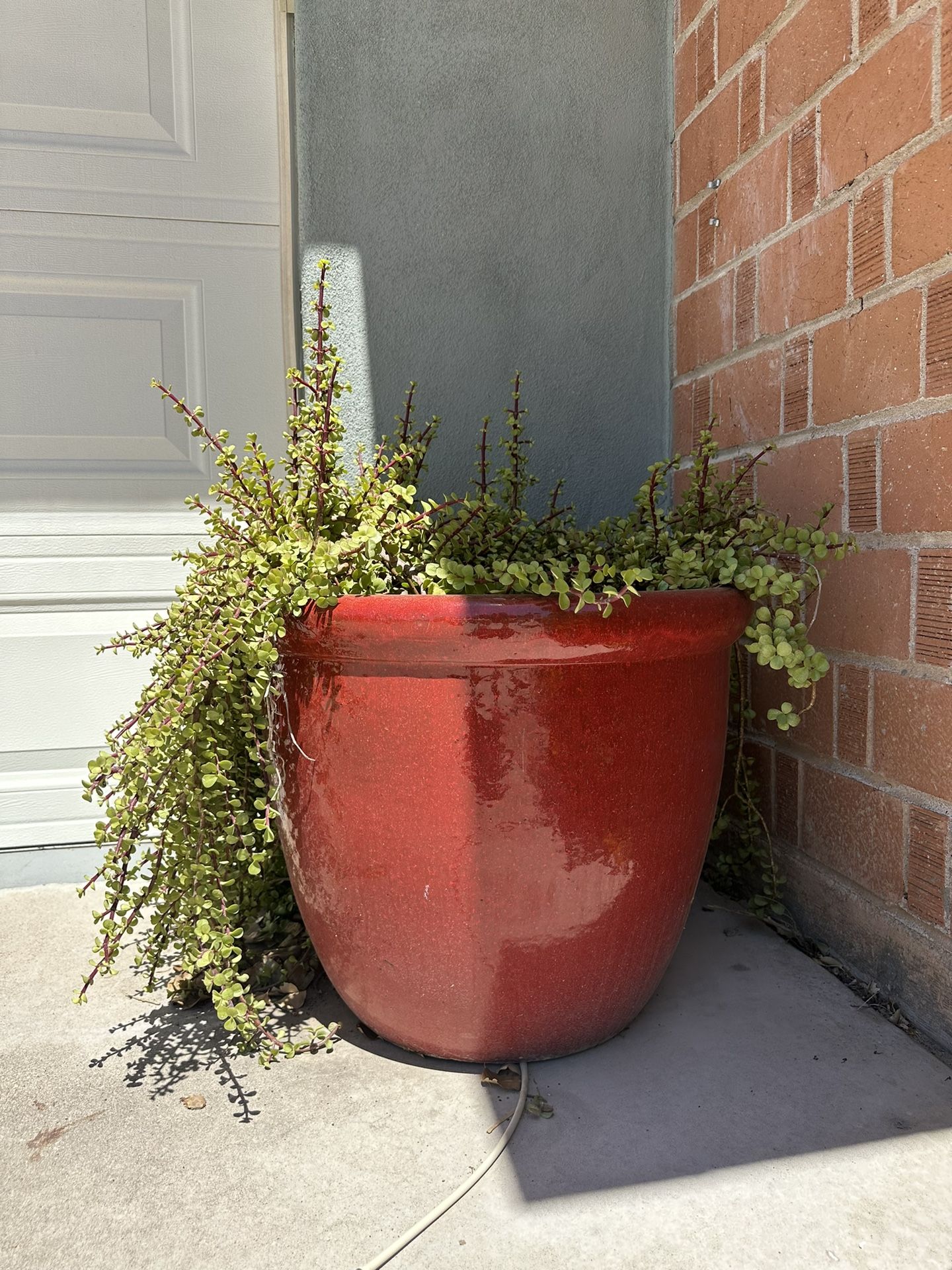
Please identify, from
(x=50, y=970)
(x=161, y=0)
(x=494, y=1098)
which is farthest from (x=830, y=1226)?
(x=161, y=0)

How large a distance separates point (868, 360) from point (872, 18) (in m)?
0.51

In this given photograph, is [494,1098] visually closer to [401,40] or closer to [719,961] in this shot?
[719,961]

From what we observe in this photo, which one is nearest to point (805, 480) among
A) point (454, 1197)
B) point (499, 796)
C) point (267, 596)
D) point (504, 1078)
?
point (499, 796)

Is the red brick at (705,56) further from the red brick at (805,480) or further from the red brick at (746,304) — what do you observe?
the red brick at (805,480)

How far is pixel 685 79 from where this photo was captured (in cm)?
198

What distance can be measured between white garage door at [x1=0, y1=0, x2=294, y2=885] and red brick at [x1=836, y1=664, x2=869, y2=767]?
1.43m

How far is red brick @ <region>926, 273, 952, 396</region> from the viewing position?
126 centimetres

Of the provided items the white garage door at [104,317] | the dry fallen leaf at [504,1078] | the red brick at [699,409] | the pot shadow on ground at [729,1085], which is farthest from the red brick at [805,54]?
the dry fallen leaf at [504,1078]

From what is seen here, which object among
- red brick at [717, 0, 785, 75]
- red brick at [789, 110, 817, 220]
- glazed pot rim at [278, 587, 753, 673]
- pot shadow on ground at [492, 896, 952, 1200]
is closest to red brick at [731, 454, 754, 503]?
red brick at [789, 110, 817, 220]

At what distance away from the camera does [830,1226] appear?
97cm

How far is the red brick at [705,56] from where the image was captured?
6.07 feet

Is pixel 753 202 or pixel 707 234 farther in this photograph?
pixel 707 234

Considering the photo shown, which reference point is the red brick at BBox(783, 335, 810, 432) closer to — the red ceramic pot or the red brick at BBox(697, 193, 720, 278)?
the red brick at BBox(697, 193, 720, 278)

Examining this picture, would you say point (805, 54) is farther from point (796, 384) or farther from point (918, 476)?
point (918, 476)
